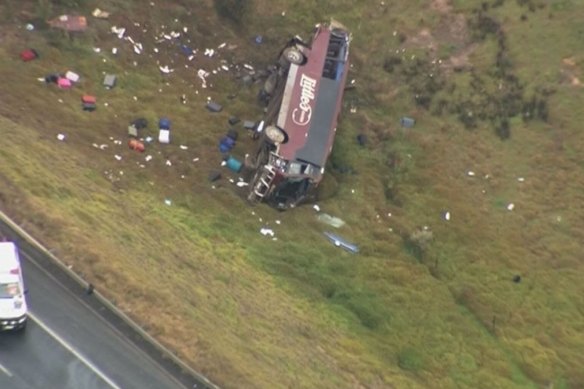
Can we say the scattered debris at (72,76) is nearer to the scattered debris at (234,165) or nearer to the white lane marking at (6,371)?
the scattered debris at (234,165)

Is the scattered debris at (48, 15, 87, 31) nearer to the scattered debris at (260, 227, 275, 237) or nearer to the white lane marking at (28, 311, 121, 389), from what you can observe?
the scattered debris at (260, 227, 275, 237)

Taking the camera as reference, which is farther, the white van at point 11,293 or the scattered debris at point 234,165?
the scattered debris at point 234,165

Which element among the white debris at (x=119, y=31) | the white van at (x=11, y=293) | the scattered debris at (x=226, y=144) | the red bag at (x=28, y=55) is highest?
the white debris at (x=119, y=31)

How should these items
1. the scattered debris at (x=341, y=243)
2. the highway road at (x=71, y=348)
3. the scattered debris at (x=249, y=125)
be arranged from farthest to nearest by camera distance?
the scattered debris at (x=249, y=125), the scattered debris at (x=341, y=243), the highway road at (x=71, y=348)

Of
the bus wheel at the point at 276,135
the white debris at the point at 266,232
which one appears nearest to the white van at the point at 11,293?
the white debris at the point at 266,232

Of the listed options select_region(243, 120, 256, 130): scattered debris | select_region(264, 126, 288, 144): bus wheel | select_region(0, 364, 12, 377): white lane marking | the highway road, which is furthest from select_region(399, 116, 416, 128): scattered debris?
select_region(0, 364, 12, 377): white lane marking

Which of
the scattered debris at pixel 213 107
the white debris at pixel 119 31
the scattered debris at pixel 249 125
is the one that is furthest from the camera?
the white debris at pixel 119 31

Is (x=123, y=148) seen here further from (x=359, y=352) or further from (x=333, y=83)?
(x=359, y=352)
